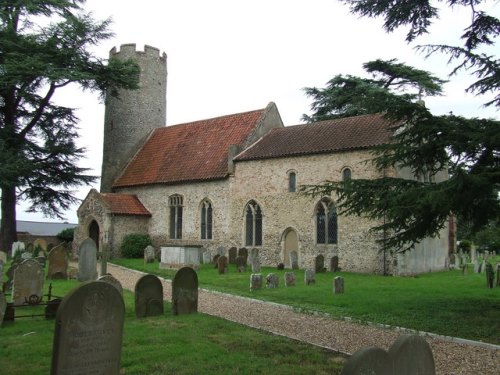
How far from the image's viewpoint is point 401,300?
12.4 meters

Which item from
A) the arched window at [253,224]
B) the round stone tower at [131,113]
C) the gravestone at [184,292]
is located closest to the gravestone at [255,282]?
the gravestone at [184,292]

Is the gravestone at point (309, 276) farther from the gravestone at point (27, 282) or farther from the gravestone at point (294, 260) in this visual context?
the gravestone at point (27, 282)

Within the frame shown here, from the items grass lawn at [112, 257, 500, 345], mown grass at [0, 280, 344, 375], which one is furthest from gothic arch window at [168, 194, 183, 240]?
mown grass at [0, 280, 344, 375]

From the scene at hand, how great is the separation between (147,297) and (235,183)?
15287 millimetres

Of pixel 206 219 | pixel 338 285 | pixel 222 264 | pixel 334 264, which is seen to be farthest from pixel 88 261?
pixel 206 219

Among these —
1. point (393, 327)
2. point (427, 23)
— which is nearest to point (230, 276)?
point (393, 327)

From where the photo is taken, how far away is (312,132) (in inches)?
946

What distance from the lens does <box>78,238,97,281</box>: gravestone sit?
1524cm

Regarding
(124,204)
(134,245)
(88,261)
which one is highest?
(124,204)

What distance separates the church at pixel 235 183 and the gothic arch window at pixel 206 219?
0.06 meters

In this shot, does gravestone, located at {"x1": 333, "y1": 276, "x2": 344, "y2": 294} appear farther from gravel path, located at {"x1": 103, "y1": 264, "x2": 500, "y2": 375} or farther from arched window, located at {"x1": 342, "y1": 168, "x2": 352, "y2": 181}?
arched window, located at {"x1": 342, "y1": 168, "x2": 352, "y2": 181}

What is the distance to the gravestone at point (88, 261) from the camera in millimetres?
15242

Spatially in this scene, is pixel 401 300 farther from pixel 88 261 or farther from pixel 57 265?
pixel 57 265

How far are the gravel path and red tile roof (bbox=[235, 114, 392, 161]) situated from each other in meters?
10.8
